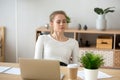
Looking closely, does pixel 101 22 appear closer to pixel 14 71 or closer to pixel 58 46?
pixel 58 46

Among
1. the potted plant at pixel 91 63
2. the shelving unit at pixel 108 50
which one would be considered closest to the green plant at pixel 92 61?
the potted plant at pixel 91 63

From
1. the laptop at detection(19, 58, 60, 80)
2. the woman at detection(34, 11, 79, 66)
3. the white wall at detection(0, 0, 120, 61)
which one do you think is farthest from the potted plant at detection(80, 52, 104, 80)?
the white wall at detection(0, 0, 120, 61)

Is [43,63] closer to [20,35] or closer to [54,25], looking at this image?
[54,25]

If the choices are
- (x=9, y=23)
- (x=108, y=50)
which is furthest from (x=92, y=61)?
(x=9, y=23)

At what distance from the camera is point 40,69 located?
5.31 feet

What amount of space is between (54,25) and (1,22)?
7.46 ft

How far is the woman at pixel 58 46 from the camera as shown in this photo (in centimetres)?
237

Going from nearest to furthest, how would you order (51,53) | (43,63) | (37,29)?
(43,63) → (51,53) → (37,29)

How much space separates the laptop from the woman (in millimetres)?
713

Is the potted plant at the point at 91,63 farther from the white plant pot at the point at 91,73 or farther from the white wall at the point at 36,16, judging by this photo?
the white wall at the point at 36,16

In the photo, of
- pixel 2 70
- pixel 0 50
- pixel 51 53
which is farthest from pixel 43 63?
pixel 0 50

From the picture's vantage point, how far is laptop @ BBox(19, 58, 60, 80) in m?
1.60

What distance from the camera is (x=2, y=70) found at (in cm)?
201

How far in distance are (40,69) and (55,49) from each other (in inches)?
29.8
